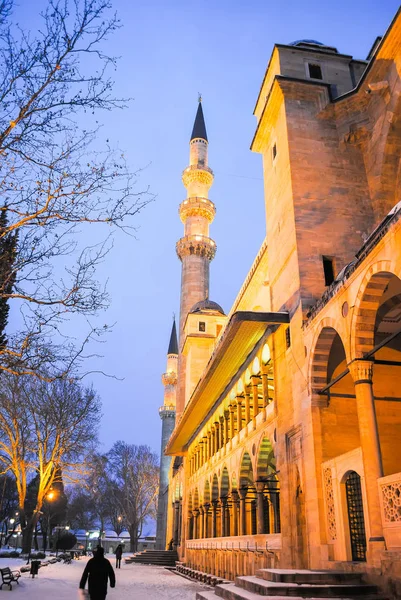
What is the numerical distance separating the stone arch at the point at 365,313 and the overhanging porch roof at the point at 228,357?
3814 mm

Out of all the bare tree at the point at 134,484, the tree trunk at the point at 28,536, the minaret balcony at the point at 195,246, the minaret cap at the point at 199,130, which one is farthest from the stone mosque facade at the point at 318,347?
the minaret cap at the point at 199,130

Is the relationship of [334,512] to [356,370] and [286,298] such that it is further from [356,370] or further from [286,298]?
[286,298]

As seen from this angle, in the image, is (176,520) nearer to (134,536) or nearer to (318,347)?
(134,536)

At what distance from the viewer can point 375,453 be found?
9211 millimetres

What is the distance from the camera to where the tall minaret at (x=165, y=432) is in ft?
159

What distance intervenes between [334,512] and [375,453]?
7.52 feet

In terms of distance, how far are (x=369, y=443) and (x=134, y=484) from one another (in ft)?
152

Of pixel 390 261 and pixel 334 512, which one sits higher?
pixel 390 261

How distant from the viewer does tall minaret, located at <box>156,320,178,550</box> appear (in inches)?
1906

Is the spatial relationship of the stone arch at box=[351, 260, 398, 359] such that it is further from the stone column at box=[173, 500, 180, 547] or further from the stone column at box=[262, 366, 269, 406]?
the stone column at box=[173, 500, 180, 547]

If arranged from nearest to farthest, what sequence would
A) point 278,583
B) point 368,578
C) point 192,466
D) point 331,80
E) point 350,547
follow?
point 278,583, point 368,578, point 350,547, point 331,80, point 192,466

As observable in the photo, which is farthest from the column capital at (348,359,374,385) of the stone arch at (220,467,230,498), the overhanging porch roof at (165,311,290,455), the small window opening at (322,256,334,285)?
the stone arch at (220,467,230,498)

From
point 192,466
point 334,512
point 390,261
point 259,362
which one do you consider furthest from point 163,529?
point 390,261

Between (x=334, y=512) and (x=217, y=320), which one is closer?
(x=334, y=512)
